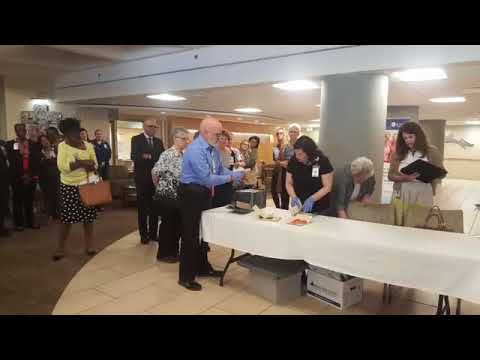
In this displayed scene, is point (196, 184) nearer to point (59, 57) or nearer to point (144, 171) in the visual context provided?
point (144, 171)

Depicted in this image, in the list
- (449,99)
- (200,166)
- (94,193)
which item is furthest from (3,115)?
(449,99)

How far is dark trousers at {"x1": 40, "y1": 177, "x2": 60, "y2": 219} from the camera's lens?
5.69 m

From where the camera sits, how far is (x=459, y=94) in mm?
5438

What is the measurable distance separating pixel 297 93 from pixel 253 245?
3.60 metres

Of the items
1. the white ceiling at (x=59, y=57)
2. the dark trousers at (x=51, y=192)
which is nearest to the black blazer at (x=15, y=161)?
the dark trousers at (x=51, y=192)

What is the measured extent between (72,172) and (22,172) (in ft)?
6.61

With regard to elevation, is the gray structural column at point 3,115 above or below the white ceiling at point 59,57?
below

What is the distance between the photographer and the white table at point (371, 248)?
1984 mm

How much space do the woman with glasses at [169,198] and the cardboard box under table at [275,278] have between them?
3.64 feet

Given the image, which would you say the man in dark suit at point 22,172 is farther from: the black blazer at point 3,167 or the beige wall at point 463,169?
the beige wall at point 463,169

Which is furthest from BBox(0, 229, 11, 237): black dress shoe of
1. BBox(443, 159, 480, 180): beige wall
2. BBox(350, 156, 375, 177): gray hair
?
BBox(443, 159, 480, 180): beige wall

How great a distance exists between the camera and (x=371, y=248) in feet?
7.22
